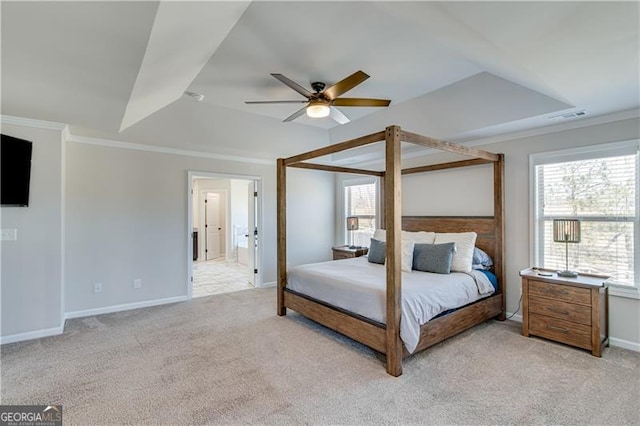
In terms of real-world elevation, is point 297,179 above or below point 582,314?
above

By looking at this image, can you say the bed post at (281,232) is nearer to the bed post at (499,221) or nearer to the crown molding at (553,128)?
the crown molding at (553,128)

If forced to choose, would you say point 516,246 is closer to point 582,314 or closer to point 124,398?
point 582,314

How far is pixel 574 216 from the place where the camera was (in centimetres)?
338

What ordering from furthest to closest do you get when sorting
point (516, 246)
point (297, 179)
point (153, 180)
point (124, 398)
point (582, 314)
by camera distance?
1. point (297, 179)
2. point (153, 180)
3. point (516, 246)
4. point (582, 314)
5. point (124, 398)

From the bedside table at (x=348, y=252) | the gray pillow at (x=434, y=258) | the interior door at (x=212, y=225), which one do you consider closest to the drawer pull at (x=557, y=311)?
the gray pillow at (x=434, y=258)

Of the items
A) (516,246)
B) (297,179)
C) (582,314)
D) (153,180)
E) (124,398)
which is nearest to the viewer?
(124,398)

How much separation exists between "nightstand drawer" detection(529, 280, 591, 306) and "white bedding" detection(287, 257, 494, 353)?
1.59ft

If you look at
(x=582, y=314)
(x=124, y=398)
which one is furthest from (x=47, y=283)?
(x=582, y=314)

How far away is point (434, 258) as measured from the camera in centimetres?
362

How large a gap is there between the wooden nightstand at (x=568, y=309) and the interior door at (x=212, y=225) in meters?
7.93

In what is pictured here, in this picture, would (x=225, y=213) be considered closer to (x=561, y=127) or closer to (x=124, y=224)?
(x=124, y=224)

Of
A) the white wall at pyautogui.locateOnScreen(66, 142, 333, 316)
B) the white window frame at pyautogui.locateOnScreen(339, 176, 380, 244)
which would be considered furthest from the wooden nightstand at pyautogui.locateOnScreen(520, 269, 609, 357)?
the white wall at pyautogui.locateOnScreen(66, 142, 333, 316)

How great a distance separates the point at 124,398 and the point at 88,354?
1.07 meters

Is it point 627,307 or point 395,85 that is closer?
point 627,307
